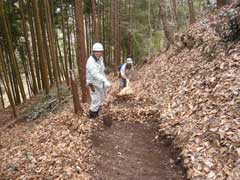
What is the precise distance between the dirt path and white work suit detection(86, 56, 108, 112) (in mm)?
810

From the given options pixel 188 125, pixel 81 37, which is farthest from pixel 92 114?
pixel 188 125

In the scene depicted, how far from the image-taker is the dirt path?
483cm

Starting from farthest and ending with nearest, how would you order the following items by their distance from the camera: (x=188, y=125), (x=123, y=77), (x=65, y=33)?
(x=65, y=33) → (x=123, y=77) → (x=188, y=125)

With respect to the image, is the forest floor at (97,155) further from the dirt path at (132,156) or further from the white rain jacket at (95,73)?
the white rain jacket at (95,73)

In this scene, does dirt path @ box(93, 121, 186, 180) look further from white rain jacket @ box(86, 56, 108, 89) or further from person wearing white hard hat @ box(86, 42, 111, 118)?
white rain jacket @ box(86, 56, 108, 89)

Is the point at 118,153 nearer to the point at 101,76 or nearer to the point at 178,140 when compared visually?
the point at 178,140

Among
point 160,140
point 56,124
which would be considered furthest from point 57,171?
point 56,124

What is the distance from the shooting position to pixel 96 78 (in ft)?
22.4

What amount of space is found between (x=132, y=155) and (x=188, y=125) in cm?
→ 140

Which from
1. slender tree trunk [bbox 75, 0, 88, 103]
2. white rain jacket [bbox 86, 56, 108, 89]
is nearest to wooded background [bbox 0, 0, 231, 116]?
slender tree trunk [bbox 75, 0, 88, 103]

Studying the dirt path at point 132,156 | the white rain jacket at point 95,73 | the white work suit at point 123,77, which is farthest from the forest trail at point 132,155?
the white work suit at point 123,77

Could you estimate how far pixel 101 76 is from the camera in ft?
22.3

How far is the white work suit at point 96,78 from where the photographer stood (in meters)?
6.79

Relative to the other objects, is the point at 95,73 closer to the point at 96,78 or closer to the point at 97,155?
the point at 96,78
